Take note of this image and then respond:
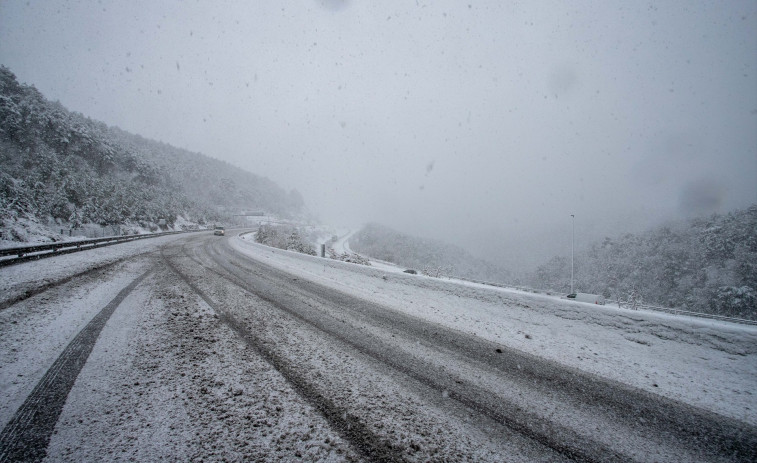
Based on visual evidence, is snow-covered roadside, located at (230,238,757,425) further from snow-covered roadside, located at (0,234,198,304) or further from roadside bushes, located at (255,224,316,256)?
roadside bushes, located at (255,224,316,256)

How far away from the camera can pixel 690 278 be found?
118 ft

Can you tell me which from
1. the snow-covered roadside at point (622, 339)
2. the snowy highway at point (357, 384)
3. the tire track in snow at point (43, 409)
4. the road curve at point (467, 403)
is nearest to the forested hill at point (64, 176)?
the tire track in snow at point (43, 409)

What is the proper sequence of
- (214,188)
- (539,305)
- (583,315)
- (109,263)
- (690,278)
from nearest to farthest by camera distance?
(583,315) → (539,305) → (109,263) → (690,278) → (214,188)

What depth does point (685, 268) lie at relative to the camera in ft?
122

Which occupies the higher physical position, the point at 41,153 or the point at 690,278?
the point at 41,153

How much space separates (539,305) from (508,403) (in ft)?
9.79

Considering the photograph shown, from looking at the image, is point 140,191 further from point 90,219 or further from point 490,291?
point 490,291

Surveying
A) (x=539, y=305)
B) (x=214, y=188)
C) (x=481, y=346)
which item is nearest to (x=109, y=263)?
(x=481, y=346)

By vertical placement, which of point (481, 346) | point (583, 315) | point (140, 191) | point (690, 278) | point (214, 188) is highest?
point (214, 188)

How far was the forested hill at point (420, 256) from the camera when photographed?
47.8 meters

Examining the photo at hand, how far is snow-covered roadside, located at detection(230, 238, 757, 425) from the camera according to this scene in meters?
3.27

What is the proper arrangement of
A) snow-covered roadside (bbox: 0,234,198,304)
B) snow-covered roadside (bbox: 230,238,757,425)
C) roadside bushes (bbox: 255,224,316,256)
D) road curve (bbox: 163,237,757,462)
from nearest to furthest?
1. road curve (bbox: 163,237,757,462)
2. snow-covered roadside (bbox: 230,238,757,425)
3. snow-covered roadside (bbox: 0,234,198,304)
4. roadside bushes (bbox: 255,224,316,256)

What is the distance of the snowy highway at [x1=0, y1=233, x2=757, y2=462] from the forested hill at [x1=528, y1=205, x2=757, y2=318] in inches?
1266

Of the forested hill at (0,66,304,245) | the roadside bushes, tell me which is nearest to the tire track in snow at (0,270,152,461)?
the roadside bushes
